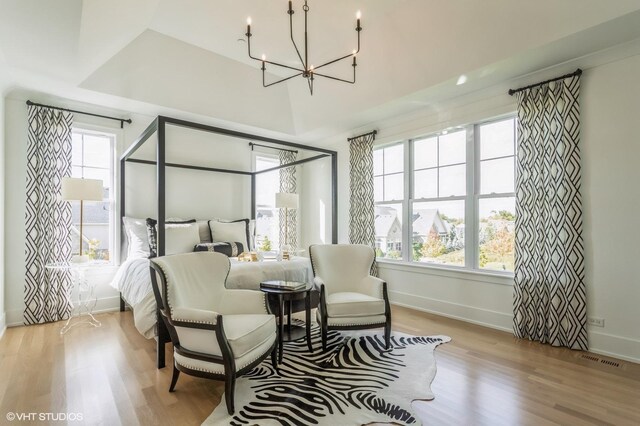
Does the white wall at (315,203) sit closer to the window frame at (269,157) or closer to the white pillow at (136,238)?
the window frame at (269,157)

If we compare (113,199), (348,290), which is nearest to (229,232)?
(113,199)

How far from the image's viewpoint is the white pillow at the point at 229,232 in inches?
179

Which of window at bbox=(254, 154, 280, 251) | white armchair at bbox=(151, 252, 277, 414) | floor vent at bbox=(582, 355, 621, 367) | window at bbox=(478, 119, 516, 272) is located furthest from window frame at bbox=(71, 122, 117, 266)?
floor vent at bbox=(582, 355, 621, 367)

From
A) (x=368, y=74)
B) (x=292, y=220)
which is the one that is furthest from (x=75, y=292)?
(x=368, y=74)

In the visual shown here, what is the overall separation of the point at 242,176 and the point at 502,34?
4176 millimetres

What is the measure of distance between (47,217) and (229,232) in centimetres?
212

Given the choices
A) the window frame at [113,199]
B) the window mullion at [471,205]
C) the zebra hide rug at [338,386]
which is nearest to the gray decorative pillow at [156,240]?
the window frame at [113,199]

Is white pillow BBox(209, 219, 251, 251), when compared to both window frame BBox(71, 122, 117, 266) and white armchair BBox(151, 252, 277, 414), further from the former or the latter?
white armchair BBox(151, 252, 277, 414)

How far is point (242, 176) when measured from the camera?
18.3 ft

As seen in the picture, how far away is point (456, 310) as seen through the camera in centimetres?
397

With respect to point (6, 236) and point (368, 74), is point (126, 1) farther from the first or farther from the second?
point (6, 236)

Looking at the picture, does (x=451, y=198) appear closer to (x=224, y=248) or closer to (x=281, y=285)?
(x=281, y=285)

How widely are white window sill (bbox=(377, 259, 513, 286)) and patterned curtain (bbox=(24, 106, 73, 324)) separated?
419cm

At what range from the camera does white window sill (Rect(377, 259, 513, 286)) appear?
11.8 feet
